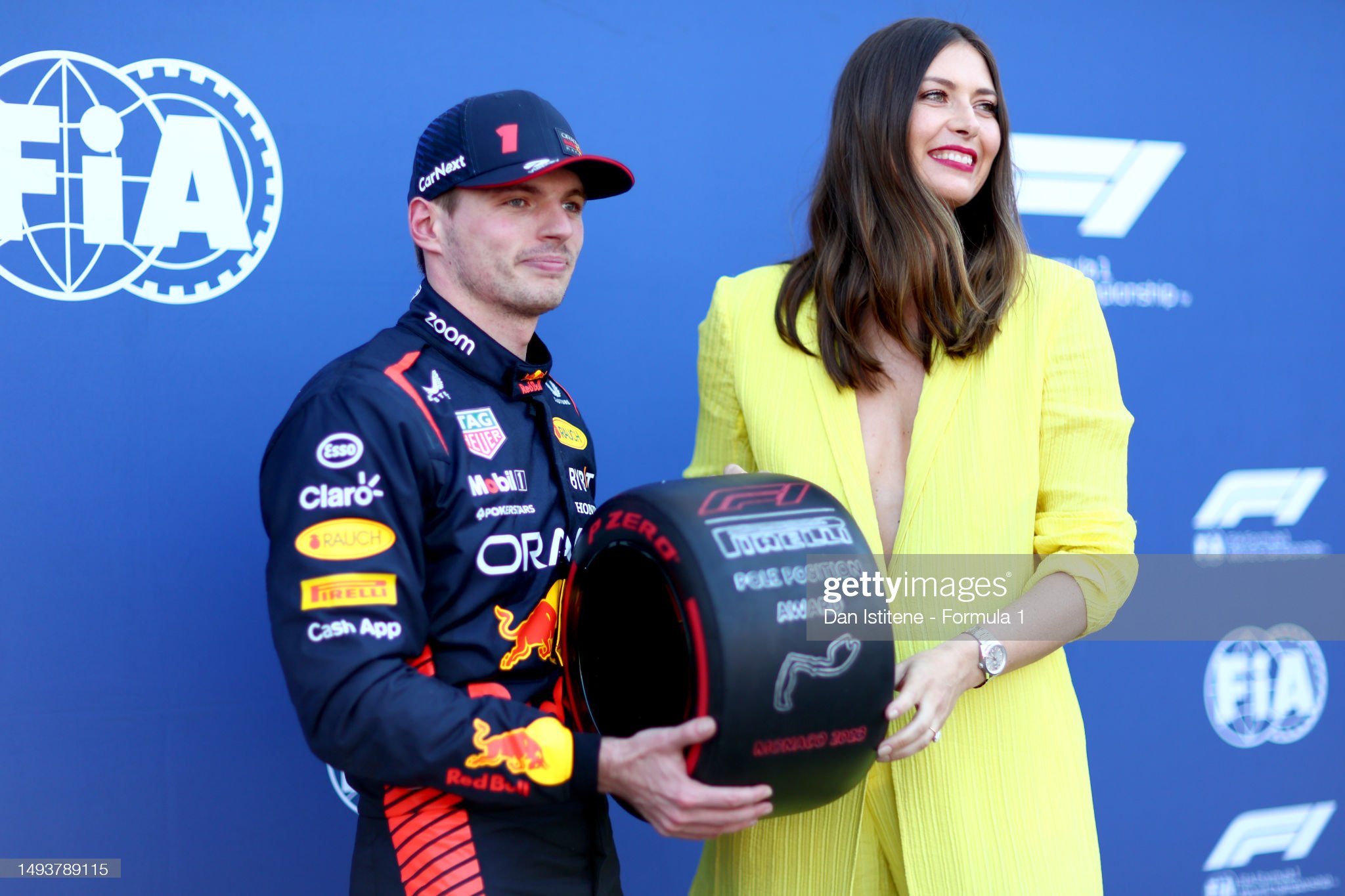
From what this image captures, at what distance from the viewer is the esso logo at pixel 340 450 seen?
3.62 ft

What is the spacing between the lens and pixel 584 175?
1402mm

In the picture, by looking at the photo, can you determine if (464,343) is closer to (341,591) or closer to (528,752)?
(341,591)

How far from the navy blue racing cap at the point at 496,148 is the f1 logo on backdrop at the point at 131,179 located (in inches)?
21.7

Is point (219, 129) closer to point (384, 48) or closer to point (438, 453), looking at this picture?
point (384, 48)

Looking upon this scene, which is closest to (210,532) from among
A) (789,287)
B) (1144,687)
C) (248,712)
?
(248,712)

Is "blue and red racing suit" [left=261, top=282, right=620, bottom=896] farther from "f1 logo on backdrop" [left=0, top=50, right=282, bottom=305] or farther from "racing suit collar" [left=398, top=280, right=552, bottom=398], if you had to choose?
"f1 logo on backdrop" [left=0, top=50, right=282, bottom=305]

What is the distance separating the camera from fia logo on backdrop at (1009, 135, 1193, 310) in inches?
90.7

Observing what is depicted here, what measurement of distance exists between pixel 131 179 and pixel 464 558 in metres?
1.01

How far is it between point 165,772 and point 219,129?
1083 millimetres

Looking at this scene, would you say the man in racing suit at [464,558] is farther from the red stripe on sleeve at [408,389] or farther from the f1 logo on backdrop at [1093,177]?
the f1 logo on backdrop at [1093,177]

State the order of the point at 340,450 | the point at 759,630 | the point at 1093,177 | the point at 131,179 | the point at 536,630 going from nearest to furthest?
the point at 759,630, the point at 340,450, the point at 536,630, the point at 131,179, the point at 1093,177

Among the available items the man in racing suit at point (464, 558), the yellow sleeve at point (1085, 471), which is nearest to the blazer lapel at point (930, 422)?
the yellow sleeve at point (1085, 471)

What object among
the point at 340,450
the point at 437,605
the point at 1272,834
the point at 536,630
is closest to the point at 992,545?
the point at 536,630

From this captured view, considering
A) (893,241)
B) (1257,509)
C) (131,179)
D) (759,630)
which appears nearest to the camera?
(759,630)
